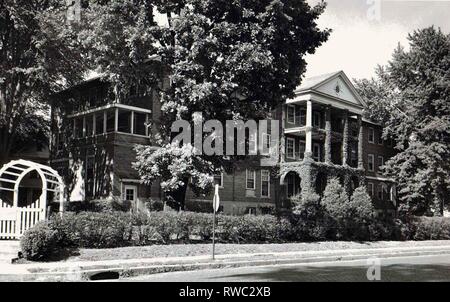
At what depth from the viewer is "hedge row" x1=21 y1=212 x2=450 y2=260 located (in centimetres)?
1686

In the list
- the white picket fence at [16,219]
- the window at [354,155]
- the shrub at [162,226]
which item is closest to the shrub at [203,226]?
the shrub at [162,226]

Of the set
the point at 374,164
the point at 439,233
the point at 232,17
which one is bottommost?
the point at 439,233

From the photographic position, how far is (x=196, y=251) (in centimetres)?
2005

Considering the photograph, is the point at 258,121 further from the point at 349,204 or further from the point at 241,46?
the point at 349,204

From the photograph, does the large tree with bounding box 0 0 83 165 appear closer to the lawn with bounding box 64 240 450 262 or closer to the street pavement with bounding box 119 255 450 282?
the lawn with bounding box 64 240 450 262

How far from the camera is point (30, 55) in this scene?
2933cm

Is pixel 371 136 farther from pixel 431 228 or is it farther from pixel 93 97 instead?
pixel 93 97

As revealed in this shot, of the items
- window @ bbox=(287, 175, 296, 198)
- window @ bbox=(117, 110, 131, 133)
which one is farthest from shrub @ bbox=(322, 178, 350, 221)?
window @ bbox=(117, 110, 131, 133)

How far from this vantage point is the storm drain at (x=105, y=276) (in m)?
13.8

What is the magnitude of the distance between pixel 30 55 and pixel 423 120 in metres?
33.6

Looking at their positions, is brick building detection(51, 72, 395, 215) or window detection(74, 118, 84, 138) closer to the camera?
brick building detection(51, 72, 395, 215)

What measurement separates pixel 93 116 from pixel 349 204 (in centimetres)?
1741

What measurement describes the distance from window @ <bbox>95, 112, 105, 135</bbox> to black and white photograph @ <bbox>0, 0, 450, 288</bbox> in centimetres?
17

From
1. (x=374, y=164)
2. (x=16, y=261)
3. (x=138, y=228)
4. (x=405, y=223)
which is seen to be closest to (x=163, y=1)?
(x=138, y=228)
